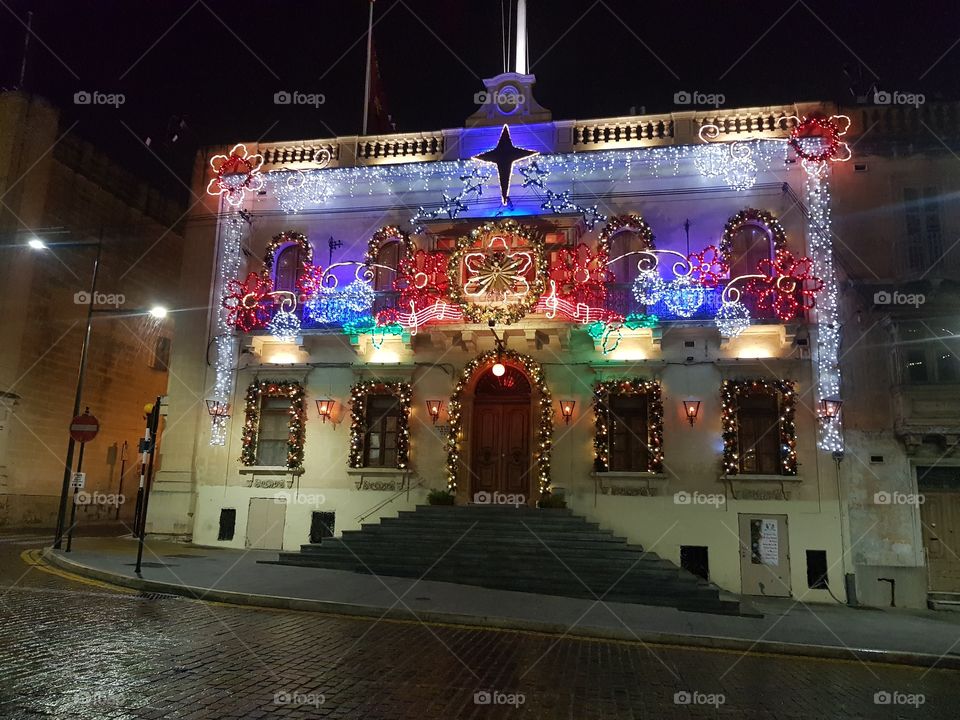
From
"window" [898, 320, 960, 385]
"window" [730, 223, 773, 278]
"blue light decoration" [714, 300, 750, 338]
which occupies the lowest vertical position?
"window" [898, 320, 960, 385]

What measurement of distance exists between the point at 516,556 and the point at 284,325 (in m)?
9.06

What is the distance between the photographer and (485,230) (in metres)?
17.8

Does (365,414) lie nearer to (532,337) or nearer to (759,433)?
(532,337)

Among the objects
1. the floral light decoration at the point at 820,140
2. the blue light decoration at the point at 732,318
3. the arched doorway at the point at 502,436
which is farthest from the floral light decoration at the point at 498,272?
the floral light decoration at the point at 820,140

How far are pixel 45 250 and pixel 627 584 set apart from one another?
2281 cm

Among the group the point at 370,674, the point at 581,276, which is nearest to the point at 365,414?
the point at 581,276

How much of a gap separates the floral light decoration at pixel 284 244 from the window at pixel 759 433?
41.4 ft

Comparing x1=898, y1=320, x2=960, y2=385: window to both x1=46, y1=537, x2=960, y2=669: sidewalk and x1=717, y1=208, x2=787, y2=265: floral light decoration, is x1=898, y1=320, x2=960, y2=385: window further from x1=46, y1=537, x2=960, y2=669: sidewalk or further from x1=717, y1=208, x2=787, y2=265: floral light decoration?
x1=46, y1=537, x2=960, y2=669: sidewalk

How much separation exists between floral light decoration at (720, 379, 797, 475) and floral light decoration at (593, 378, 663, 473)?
60.8 inches

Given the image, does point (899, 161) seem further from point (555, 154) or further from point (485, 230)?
point (485, 230)

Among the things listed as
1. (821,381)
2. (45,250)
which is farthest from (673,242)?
(45,250)

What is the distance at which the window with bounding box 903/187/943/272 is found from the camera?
1675 cm

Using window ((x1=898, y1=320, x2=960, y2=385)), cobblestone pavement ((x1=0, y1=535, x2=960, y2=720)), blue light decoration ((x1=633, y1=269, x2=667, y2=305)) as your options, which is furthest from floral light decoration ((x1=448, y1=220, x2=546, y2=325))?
window ((x1=898, y1=320, x2=960, y2=385))

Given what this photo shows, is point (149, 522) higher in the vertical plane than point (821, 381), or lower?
lower
